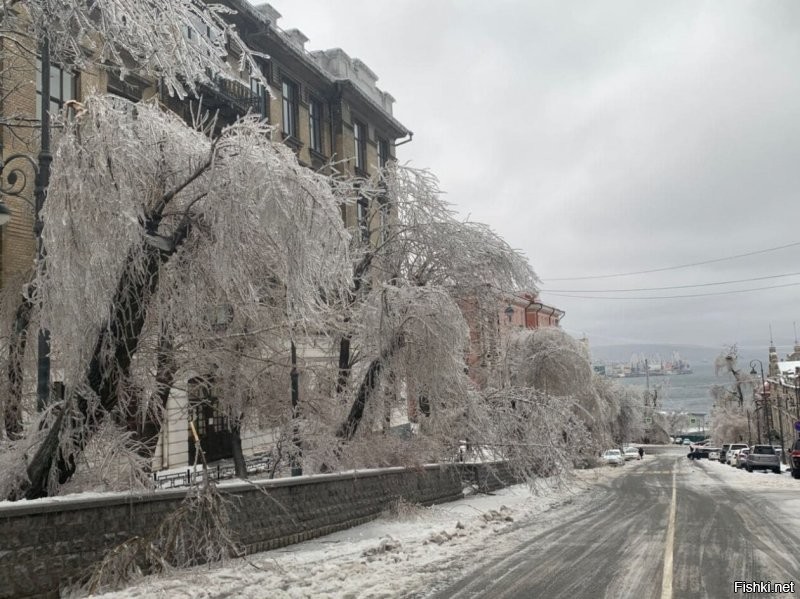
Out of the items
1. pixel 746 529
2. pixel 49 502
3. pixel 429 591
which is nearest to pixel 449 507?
pixel 746 529

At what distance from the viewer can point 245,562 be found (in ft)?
32.9

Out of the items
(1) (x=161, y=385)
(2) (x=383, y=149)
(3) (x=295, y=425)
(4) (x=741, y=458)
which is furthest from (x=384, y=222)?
(4) (x=741, y=458)

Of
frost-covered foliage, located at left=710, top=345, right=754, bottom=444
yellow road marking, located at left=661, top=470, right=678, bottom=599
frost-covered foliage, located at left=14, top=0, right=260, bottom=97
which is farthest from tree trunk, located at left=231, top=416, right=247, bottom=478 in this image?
frost-covered foliage, located at left=710, top=345, right=754, bottom=444

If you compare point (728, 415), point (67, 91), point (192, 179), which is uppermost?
point (67, 91)

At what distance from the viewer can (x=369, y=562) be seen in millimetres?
10188

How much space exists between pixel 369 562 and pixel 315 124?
79.2ft

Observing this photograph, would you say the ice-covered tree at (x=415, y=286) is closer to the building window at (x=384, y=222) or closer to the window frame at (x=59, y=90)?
the building window at (x=384, y=222)

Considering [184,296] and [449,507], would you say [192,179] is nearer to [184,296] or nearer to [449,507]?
[184,296]

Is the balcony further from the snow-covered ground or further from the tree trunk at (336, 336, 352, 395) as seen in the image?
the snow-covered ground

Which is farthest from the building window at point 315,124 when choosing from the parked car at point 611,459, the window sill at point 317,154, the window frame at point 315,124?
the parked car at point 611,459

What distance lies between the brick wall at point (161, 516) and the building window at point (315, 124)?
17.0 meters

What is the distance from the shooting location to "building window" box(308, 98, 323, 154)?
30.6 metres

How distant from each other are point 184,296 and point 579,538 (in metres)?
8.00

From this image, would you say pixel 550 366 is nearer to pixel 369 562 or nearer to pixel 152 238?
pixel 369 562
